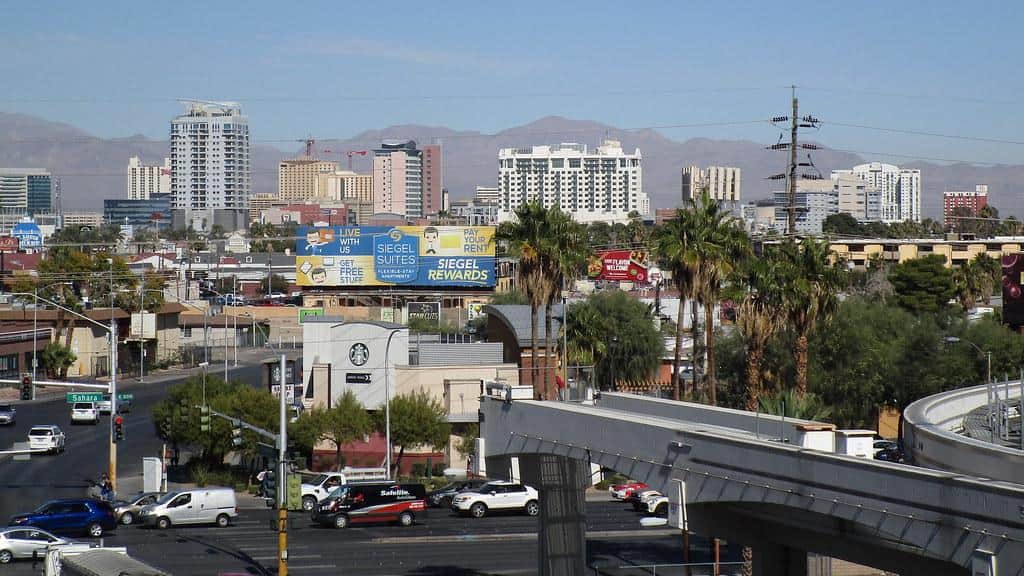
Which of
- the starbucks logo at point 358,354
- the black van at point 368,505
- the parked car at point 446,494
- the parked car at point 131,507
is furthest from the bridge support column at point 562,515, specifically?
the starbucks logo at point 358,354

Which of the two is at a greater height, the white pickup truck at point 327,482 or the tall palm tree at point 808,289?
the tall palm tree at point 808,289

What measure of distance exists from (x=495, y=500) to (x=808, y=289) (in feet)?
47.4

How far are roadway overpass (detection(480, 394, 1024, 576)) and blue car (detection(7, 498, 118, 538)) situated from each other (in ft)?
56.7

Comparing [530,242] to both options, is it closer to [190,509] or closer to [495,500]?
[495,500]

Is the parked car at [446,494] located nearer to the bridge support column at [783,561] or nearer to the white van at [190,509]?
the white van at [190,509]

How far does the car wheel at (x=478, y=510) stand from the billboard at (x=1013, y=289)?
3462 centimetres

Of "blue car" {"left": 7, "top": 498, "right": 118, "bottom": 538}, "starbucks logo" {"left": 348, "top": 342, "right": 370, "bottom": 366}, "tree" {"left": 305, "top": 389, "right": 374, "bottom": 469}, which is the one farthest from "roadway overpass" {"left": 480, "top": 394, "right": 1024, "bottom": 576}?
"starbucks logo" {"left": 348, "top": 342, "right": 370, "bottom": 366}

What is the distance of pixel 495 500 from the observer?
169 ft

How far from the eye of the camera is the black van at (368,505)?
4838 centimetres

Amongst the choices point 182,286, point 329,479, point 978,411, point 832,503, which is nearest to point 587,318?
point 329,479

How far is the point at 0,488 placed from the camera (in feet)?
185

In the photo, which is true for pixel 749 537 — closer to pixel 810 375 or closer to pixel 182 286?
pixel 810 375

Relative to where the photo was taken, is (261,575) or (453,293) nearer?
(261,575)

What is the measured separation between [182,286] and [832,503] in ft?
509
